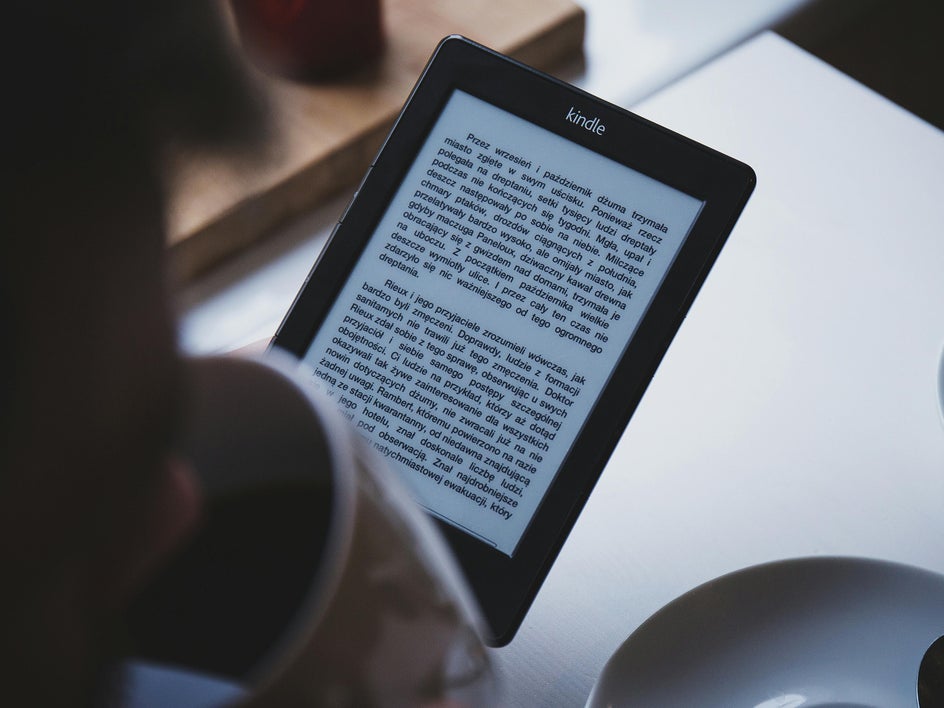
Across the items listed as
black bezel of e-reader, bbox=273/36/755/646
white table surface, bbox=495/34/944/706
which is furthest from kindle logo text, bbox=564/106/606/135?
white table surface, bbox=495/34/944/706

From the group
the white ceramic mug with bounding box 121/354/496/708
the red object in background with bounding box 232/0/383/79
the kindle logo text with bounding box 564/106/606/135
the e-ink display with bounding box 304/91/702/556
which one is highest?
the red object in background with bounding box 232/0/383/79

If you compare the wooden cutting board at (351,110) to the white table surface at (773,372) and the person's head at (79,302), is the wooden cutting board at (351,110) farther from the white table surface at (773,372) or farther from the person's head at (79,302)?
the person's head at (79,302)

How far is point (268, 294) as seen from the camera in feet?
1.40

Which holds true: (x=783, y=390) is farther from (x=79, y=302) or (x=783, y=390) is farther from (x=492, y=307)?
(x=79, y=302)

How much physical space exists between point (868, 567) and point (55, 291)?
0.24m

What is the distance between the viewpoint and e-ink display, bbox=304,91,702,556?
274 millimetres

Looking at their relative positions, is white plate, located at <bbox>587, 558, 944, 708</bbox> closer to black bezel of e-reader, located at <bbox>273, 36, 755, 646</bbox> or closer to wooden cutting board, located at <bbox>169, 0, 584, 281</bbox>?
black bezel of e-reader, located at <bbox>273, 36, 755, 646</bbox>

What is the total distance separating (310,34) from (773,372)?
244mm

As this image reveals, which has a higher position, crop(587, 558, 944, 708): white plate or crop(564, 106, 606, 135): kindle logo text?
crop(564, 106, 606, 135): kindle logo text

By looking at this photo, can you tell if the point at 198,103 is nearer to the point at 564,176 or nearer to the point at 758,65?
the point at 564,176

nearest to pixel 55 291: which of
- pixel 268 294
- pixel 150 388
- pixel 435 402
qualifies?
pixel 150 388

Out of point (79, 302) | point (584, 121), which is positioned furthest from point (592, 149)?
point (79, 302)

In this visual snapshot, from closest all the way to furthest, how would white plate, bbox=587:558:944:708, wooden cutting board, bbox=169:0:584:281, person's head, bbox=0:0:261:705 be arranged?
person's head, bbox=0:0:261:705 < white plate, bbox=587:558:944:708 < wooden cutting board, bbox=169:0:584:281

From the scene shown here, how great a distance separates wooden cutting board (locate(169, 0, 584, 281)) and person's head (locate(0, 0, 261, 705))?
31 cm
